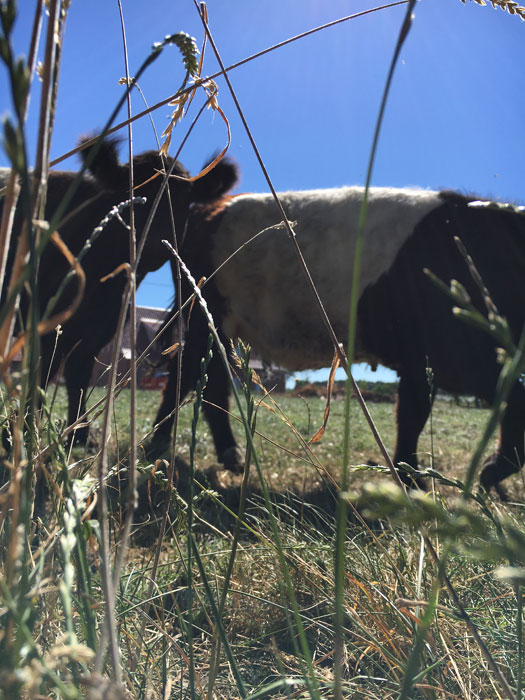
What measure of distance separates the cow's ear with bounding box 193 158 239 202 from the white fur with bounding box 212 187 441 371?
227 millimetres

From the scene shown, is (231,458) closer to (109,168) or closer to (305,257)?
(305,257)

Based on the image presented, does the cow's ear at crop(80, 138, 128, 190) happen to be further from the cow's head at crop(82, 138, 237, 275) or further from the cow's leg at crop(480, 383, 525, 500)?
the cow's leg at crop(480, 383, 525, 500)

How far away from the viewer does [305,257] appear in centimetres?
292

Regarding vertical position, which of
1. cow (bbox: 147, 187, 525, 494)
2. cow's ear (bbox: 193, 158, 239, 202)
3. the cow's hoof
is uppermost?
cow's ear (bbox: 193, 158, 239, 202)

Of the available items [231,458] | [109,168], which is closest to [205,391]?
[231,458]

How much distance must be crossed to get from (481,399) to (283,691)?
2303mm

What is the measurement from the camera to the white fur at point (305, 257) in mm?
2848

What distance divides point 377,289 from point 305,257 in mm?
428

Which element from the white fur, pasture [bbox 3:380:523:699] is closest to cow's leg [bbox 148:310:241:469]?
the white fur

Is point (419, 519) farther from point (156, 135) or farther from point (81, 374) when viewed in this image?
point (81, 374)

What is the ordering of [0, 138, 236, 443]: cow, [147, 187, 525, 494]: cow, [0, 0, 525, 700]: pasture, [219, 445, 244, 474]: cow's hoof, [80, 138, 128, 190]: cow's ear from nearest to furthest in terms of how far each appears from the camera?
1. [0, 0, 525, 700]: pasture
2. [80, 138, 128, 190]: cow's ear
3. [0, 138, 236, 443]: cow
4. [147, 187, 525, 494]: cow
5. [219, 445, 244, 474]: cow's hoof

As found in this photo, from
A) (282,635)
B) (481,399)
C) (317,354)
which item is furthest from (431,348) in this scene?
(282,635)

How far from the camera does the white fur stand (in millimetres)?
2848

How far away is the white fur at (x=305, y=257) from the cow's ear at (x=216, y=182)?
23 cm
